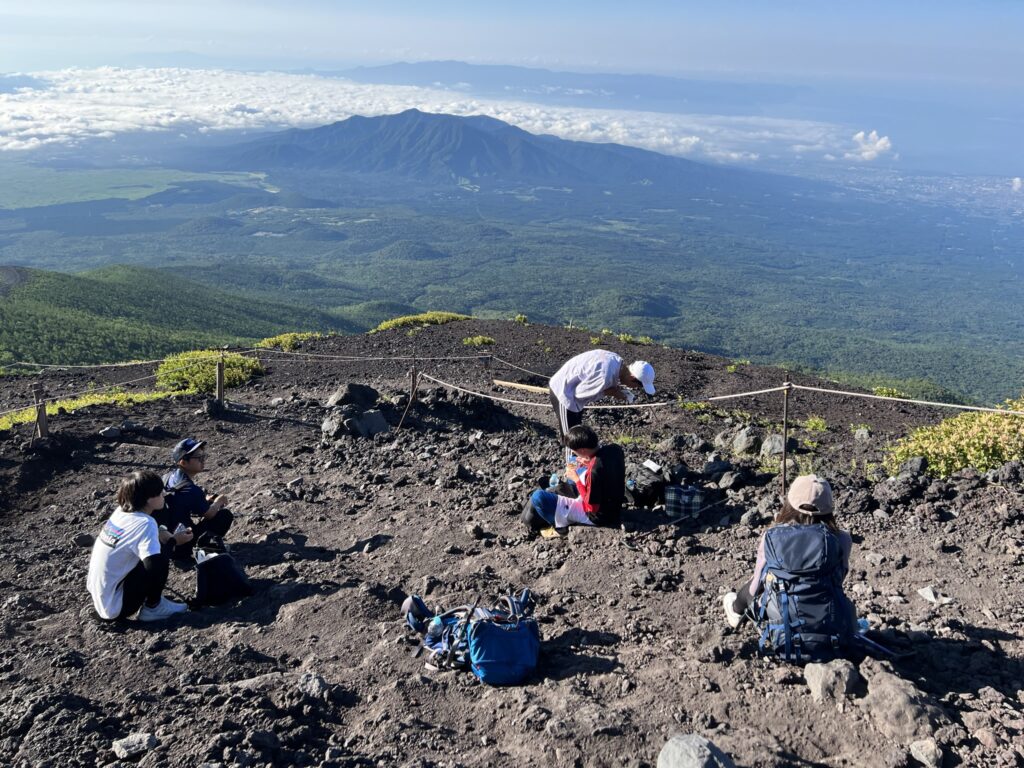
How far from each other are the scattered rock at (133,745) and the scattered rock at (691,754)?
2.87 m

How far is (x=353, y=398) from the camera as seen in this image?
13.3m

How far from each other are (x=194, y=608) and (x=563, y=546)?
3249 millimetres

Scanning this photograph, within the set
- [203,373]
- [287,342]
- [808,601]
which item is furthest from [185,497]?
[287,342]

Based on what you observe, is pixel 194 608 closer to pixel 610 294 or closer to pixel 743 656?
pixel 743 656

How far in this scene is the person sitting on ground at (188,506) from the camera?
25.2 ft

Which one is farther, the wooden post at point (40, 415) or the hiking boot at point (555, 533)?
the wooden post at point (40, 415)

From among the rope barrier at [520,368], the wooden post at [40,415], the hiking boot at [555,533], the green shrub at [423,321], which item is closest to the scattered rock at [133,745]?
the hiking boot at [555,533]

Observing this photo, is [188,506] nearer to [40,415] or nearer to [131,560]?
[131,560]

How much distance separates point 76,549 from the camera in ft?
28.2

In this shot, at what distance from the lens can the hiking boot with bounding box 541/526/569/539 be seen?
25.6 ft

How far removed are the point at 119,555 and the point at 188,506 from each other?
52.4 inches

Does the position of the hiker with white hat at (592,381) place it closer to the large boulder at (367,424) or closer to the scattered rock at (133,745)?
the large boulder at (367,424)

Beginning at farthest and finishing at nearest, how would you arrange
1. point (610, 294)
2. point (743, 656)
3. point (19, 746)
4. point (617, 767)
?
1. point (610, 294)
2. point (743, 656)
3. point (19, 746)
4. point (617, 767)

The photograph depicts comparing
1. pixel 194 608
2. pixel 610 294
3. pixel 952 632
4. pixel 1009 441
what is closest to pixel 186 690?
pixel 194 608
